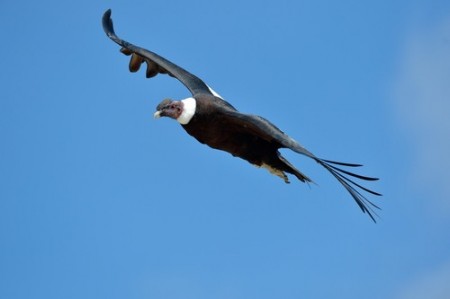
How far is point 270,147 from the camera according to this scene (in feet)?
46.9

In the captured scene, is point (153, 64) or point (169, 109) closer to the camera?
point (169, 109)

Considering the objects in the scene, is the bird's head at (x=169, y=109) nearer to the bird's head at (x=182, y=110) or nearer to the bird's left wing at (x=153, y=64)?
the bird's head at (x=182, y=110)

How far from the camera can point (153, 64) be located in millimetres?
16672

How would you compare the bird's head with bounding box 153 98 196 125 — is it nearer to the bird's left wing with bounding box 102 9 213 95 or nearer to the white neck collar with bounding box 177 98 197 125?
the white neck collar with bounding box 177 98 197 125

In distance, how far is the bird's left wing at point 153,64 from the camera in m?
15.3

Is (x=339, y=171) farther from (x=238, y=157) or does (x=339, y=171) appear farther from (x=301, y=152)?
(x=238, y=157)

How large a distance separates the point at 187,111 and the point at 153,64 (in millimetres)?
2706

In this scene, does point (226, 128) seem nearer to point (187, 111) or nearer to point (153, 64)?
point (187, 111)

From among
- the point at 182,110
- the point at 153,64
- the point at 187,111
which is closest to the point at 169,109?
the point at 182,110

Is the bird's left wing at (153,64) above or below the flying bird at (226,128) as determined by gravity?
above

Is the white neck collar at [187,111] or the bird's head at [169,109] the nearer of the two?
the white neck collar at [187,111]

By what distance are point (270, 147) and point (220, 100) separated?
963 mm

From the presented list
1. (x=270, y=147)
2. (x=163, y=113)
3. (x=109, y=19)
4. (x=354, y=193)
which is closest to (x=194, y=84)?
(x=163, y=113)

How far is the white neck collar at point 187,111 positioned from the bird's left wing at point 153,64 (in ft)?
1.72
